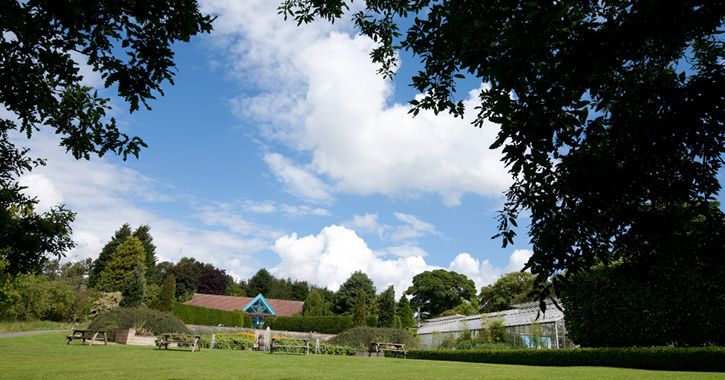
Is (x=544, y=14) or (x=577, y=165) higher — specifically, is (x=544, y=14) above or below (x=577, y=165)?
above

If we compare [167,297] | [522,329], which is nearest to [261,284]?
[167,297]

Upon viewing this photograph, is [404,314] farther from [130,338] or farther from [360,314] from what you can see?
[130,338]

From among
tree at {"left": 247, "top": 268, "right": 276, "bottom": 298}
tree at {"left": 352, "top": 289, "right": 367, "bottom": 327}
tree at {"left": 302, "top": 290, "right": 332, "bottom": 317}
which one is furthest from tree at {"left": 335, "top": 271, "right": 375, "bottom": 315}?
tree at {"left": 247, "top": 268, "right": 276, "bottom": 298}

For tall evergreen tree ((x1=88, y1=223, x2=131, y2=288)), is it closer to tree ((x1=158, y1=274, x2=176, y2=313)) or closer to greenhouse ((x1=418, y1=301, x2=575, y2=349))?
tree ((x1=158, y1=274, x2=176, y2=313))

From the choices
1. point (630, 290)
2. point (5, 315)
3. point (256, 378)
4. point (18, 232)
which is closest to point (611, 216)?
point (256, 378)

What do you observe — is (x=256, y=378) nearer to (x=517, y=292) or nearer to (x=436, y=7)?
(x=436, y=7)

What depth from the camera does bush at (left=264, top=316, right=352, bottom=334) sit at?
39.4 meters

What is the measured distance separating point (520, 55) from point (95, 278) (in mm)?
66771

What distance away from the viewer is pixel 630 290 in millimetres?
16438

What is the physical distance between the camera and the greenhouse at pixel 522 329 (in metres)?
20.9

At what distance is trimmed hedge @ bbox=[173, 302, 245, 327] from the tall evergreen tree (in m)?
22.2

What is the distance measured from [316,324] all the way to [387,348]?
18538 millimetres

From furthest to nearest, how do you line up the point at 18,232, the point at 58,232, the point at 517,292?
the point at 517,292 < the point at 58,232 < the point at 18,232

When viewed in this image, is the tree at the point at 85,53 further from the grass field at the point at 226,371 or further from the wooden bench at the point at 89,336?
the wooden bench at the point at 89,336
